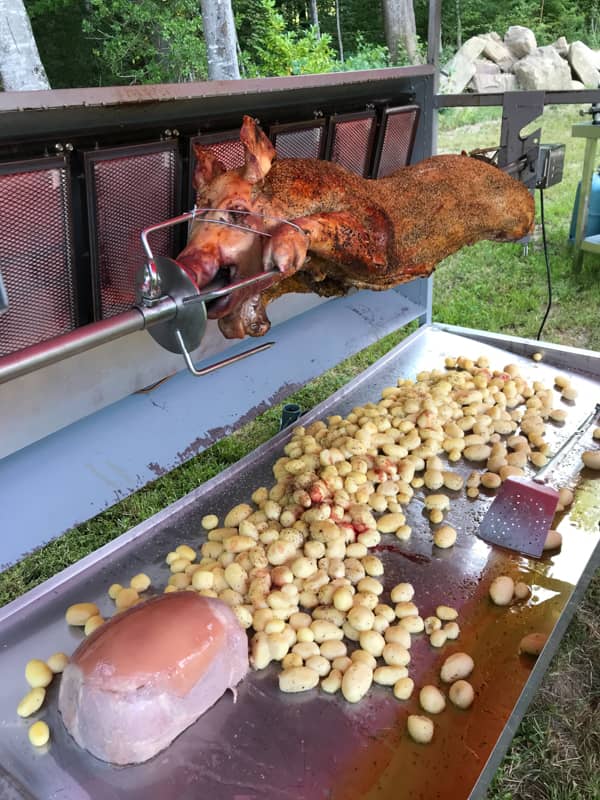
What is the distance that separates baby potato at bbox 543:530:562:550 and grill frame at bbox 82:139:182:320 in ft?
4.90

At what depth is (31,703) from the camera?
4.95 ft

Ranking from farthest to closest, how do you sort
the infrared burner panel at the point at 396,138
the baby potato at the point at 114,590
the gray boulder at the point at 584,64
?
the gray boulder at the point at 584,64 < the infrared burner panel at the point at 396,138 < the baby potato at the point at 114,590

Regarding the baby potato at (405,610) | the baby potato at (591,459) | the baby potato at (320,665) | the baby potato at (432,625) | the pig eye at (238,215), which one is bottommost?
the baby potato at (591,459)

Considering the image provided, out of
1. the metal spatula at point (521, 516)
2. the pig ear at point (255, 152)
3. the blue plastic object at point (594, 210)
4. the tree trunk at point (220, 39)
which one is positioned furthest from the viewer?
the tree trunk at point (220, 39)

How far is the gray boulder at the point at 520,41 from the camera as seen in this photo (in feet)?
38.7

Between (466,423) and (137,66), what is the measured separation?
387 inches

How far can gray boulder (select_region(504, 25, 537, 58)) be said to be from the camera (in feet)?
38.7

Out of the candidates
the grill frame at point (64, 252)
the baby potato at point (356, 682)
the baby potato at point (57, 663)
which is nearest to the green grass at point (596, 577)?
the baby potato at point (356, 682)

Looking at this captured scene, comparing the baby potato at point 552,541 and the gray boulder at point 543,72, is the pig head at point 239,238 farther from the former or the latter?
the gray boulder at point 543,72

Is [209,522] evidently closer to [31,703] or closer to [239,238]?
[31,703]

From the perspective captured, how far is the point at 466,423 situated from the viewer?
99.8 inches

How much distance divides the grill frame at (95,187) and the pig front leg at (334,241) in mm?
534

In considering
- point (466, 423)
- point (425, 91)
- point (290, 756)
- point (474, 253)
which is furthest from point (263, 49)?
point (290, 756)

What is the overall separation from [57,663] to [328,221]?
4.17 feet
